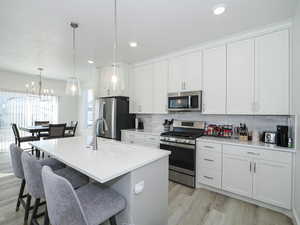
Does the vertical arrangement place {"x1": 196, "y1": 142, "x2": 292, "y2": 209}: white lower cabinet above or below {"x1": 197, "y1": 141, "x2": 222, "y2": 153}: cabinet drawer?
below

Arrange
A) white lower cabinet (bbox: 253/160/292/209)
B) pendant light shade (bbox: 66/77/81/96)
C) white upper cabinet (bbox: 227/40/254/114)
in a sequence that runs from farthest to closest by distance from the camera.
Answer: pendant light shade (bbox: 66/77/81/96) → white upper cabinet (bbox: 227/40/254/114) → white lower cabinet (bbox: 253/160/292/209)

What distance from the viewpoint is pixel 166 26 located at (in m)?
2.30

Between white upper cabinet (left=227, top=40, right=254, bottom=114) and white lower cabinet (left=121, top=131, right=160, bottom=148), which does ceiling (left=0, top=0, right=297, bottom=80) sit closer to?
white upper cabinet (left=227, top=40, right=254, bottom=114)

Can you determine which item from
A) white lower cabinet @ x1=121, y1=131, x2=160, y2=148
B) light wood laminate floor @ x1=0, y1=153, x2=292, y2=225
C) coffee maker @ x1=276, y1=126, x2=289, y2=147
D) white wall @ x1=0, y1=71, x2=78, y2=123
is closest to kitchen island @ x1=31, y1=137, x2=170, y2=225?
light wood laminate floor @ x1=0, y1=153, x2=292, y2=225

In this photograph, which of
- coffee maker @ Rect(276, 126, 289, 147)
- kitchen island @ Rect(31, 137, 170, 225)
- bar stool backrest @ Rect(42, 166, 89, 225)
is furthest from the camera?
coffee maker @ Rect(276, 126, 289, 147)

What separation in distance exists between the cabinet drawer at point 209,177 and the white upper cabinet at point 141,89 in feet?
6.07

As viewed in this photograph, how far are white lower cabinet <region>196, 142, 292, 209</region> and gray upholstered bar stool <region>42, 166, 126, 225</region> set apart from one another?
1.85m

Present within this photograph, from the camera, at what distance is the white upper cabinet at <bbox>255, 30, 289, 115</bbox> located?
2.14m

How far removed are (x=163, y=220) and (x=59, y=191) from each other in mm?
1254

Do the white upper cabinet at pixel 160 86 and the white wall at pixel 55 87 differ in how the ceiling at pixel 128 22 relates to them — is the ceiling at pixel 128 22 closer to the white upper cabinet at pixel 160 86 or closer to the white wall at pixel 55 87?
the white upper cabinet at pixel 160 86

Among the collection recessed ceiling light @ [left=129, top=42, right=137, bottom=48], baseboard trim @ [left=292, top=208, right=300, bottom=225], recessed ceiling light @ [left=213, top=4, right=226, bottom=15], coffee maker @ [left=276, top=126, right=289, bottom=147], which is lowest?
baseboard trim @ [left=292, top=208, right=300, bottom=225]

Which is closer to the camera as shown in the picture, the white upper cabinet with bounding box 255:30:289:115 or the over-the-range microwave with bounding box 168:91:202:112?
the white upper cabinet with bounding box 255:30:289:115

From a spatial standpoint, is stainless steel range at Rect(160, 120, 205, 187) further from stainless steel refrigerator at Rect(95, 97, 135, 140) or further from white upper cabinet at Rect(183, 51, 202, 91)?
stainless steel refrigerator at Rect(95, 97, 135, 140)

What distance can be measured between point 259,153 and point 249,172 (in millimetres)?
337
